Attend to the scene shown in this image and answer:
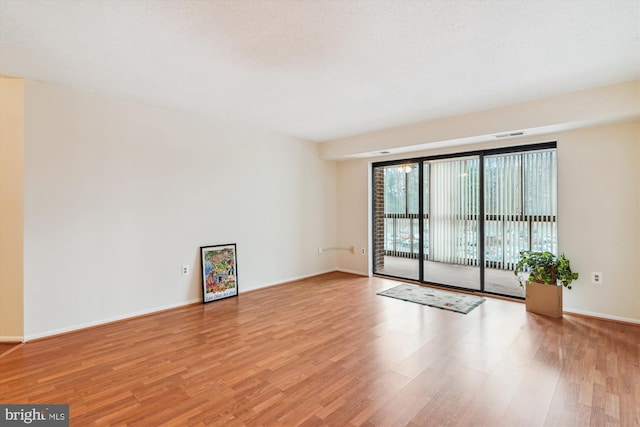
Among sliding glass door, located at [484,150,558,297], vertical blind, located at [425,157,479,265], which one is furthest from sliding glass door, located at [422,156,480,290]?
sliding glass door, located at [484,150,558,297]

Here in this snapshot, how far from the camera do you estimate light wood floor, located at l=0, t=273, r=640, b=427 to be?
1.88 metres

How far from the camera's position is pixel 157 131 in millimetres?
3717

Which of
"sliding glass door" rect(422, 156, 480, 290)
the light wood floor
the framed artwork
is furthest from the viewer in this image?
"sliding glass door" rect(422, 156, 480, 290)

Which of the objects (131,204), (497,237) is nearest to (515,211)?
(497,237)

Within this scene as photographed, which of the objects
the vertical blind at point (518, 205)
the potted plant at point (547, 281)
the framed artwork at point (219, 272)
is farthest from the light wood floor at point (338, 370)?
the vertical blind at point (518, 205)

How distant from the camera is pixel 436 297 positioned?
14.0 feet

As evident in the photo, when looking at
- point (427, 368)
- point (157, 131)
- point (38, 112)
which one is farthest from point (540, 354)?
point (38, 112)

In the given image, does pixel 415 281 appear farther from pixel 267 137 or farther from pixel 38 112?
pixel 38 112

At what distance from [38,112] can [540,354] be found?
17.0 feet

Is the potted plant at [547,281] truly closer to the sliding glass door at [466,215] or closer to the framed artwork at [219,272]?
the sliding glass door at [466,215]

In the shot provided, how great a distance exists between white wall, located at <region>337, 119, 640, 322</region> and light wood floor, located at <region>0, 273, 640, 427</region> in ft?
0.95

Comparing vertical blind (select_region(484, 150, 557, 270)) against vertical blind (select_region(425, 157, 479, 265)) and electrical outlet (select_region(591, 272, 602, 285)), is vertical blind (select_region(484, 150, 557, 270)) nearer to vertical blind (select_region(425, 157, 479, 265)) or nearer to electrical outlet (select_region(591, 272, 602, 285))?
vertical blind (select_region(425, 157, 479, 265))

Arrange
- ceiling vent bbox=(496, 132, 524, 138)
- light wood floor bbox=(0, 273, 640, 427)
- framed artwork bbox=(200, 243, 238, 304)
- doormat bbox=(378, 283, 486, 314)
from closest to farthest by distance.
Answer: light wood floor bbox=(0, 273, 640, 427) < ceiling vent bbox=(496, 132, 524, 138) < doormat bbox=(378, 283, 486, 314) < framed artwork bbox=(200, 243, 238, 304)

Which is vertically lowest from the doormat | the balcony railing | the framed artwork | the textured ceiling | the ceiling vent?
the doormat
